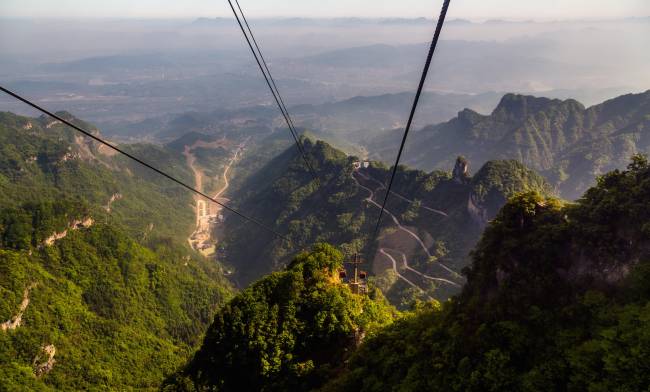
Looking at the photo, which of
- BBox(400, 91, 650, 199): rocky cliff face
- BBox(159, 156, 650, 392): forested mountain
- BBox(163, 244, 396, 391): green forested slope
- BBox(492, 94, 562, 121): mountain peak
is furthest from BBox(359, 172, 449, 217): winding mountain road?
BBox(492, 94, 562, 121): mountain peak

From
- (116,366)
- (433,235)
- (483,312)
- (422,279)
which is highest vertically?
(483,312)

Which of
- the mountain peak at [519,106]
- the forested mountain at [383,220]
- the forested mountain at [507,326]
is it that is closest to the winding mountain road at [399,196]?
the forested mountain at [383,220]

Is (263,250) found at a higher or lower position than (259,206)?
lower

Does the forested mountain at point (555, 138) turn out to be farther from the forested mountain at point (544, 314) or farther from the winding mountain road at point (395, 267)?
the forested mountain at point (544, 314)

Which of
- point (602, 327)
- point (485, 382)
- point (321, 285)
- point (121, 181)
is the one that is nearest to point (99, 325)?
point (321, 285)

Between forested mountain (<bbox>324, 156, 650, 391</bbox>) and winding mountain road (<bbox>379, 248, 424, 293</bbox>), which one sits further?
winding mountain road (<bbox>379, 248, 424, 293</bbox>)

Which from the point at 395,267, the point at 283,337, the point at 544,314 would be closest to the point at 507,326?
the point at 544,314

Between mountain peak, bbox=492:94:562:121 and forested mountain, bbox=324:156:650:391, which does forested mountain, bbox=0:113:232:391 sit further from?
mountain peak, bbox=492:94:562:121

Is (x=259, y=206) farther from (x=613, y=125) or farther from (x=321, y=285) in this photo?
(x=613, y=125)
